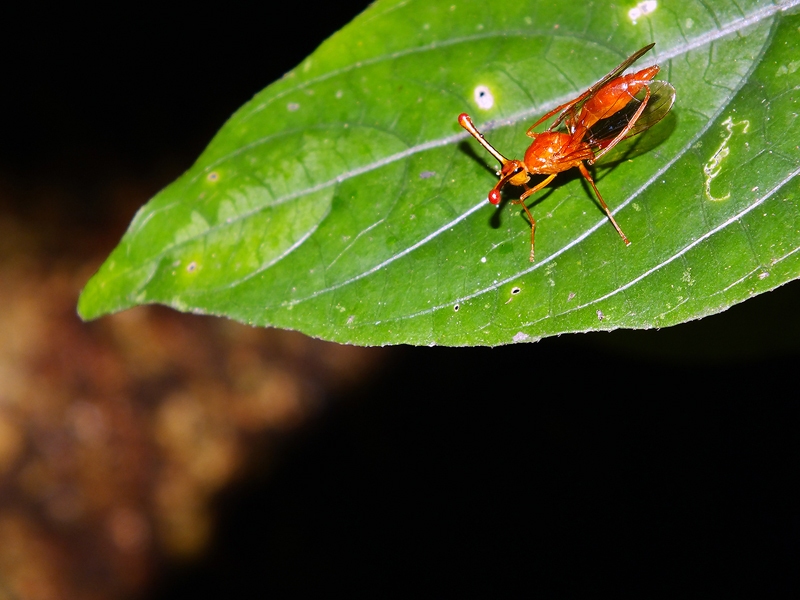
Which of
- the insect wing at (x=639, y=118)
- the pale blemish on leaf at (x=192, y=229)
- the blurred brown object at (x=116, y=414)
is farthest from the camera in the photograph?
the blurred brown object at (x=116, y=414)

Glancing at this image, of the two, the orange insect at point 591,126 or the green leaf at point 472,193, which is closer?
the green leaf at point 472,193

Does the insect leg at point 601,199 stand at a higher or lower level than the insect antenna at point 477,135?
lower

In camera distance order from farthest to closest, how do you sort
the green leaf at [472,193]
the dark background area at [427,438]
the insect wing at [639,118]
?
the dark background area at [427,438] < the insect wing at [639,118] < the green leaf at [472,193]

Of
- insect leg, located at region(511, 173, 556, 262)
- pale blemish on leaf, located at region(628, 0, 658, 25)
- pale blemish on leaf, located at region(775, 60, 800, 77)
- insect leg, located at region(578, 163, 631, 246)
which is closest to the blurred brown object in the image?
insect leg, located at region(511, 173, 556, 262)

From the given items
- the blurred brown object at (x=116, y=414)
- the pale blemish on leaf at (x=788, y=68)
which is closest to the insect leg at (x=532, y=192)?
the pale blemish on leaf at (x=788, y=68)

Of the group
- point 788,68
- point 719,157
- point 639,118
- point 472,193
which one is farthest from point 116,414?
point 788,68

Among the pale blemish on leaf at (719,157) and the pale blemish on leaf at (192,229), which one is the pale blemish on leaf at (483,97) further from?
the pale blemish on leaf at (192,229)

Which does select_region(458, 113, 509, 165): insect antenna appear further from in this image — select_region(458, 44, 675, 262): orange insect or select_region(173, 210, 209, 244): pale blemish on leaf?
select_region(173, 210, 209, 244): pale blemish on leaf
